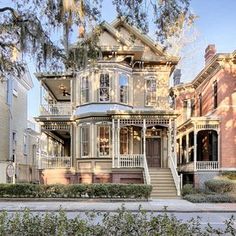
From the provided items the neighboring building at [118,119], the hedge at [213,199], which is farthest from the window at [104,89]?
the hedge at [213,199]

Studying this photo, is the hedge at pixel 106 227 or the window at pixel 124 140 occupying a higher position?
the window at pixel 124 140

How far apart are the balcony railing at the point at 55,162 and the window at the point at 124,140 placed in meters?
3.53

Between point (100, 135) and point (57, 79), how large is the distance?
504 cm

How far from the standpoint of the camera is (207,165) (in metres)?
27.0

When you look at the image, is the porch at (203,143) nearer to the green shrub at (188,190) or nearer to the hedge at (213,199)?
the green shrub at (188,190)

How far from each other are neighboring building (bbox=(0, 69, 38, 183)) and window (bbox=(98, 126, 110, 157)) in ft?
18.4

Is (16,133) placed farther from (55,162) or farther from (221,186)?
(221,186)

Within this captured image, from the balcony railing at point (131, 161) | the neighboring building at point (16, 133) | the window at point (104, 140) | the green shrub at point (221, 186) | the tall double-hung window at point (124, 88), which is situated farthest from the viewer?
the neighboring building at point (16, 133)

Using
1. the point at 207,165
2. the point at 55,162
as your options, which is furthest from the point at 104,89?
the point at 207,165

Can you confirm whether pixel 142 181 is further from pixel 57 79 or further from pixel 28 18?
pixel 28 18

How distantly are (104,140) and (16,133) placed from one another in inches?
372

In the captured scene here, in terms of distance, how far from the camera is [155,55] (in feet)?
95.0

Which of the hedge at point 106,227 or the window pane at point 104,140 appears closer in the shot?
the hedge at point 106,227

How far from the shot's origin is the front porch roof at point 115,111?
87.7 feet
